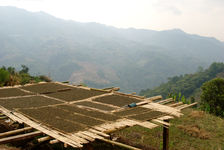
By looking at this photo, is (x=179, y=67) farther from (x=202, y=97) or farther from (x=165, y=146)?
(x=165, y=146)

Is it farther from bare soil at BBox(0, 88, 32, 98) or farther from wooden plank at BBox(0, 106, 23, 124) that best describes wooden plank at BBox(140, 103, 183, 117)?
bare soil at BBox(0, 88, 32, 98)

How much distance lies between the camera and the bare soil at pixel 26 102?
5.98 m

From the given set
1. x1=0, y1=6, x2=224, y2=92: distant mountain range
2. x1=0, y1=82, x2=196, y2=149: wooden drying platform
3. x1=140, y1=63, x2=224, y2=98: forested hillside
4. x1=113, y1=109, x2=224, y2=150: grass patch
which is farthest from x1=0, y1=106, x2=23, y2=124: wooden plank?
x1=0, y1=6, x2=224, y2=92: distant mountain range

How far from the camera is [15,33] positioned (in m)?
145

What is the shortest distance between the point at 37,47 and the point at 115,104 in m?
134

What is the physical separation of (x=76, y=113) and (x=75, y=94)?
2195mm

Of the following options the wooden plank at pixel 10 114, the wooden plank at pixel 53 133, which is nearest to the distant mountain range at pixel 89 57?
the wooden plank at pixel 10 114

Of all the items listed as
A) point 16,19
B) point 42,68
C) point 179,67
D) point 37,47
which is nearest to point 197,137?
point 42,68

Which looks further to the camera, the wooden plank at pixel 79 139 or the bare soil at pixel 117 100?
the bare soil at pixel 117 100

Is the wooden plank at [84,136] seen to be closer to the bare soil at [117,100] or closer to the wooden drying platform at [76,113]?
the wooden drying platform at [76,113]

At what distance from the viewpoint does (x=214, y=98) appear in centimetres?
1456

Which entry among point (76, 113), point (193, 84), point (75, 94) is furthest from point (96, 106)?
point (193, 84)

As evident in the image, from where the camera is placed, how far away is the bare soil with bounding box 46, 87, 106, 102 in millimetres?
7043

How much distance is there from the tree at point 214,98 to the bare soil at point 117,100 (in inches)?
352
